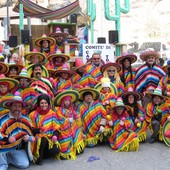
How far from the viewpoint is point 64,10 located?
13.1m

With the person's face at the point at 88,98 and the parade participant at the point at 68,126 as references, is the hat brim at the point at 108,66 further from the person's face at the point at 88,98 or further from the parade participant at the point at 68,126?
the parade participant at the point at 68,126

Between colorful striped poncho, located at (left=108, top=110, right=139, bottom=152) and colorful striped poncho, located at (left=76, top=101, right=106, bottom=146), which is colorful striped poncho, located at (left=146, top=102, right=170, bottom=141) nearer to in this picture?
colorful striped poncho, located at (left=108, top=110, right=139, bottom=152)

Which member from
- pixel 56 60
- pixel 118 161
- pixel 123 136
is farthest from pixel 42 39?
pixel 118 161

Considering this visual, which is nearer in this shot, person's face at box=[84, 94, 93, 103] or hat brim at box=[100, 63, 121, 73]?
person's face at box=[84, 94, 93, 103]

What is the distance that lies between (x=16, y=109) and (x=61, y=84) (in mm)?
1793

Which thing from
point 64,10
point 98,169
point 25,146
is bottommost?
point 98,169

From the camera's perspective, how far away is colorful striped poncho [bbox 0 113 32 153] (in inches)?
179

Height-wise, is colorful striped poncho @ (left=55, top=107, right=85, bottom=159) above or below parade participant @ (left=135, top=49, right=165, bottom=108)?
below

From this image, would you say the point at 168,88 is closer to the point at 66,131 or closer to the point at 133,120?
the point at 133,120

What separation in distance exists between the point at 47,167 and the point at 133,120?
68.5 inches

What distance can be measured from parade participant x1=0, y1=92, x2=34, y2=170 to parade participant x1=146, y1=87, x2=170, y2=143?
2217mm

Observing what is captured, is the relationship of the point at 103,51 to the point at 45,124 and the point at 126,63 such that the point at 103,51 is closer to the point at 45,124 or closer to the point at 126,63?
the point at 126,63

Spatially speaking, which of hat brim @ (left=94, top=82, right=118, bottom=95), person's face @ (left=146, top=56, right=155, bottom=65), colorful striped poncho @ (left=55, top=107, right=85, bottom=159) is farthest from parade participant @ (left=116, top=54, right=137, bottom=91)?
colorful striped poncho @ (left=55, top=107, right=85, bottom=159)

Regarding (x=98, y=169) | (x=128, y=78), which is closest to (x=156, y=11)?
(x=128, y=78)
